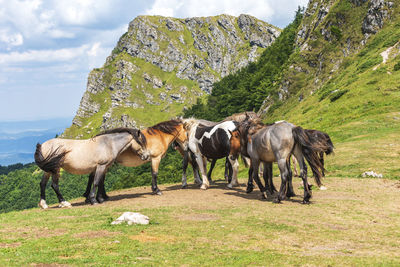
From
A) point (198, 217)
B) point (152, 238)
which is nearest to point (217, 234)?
point (152, 238)

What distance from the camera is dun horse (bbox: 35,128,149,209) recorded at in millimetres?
14703

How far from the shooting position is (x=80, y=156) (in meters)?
15.1

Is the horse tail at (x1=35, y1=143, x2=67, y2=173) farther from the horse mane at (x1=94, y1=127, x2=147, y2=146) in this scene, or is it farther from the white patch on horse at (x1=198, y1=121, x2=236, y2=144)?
the white patch on horse at (x1=198, y1=121, x2=236, y2=144)

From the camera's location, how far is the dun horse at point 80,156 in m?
14.7

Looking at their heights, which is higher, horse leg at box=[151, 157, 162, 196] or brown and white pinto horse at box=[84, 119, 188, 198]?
brown and white pinto horse at box=[84, 119, 188, 198]

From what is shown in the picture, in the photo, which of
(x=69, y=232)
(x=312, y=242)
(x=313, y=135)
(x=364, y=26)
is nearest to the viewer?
(x=312, y=242)

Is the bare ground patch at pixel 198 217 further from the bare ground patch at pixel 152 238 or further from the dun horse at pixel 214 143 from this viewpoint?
the dun horse at pixel 214 143

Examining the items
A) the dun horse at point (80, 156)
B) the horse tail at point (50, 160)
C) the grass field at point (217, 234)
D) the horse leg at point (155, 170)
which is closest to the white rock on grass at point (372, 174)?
the grass field at point (217, 234)

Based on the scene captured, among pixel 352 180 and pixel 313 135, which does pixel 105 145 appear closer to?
pixel 313 135

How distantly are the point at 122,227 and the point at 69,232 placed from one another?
1.55 metres

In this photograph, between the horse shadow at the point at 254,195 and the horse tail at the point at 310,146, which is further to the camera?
the horse shadow at the point at 254,195

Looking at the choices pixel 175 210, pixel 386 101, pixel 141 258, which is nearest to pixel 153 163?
pixel 175 210

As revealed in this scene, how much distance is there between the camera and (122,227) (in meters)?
10.8

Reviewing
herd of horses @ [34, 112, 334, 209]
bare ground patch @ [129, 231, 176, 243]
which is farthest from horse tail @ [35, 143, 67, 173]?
bare ground patch @ [129, 231, 176, 243]
